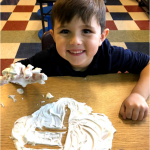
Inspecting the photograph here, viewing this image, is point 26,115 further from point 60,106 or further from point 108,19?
point 108,19

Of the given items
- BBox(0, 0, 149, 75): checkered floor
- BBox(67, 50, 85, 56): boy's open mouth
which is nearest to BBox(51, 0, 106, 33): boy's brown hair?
BBox(67, 50, 85, 56): boy's open mouth

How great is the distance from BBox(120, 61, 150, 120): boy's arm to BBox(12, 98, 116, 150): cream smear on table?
7cm

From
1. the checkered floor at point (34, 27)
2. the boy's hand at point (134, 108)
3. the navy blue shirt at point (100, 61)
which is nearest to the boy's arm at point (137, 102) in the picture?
the boy's hand at point (134, 108)

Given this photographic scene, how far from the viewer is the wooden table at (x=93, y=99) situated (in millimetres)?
438

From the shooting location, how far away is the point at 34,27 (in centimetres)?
227

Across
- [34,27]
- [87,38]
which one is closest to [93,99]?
[87,38]

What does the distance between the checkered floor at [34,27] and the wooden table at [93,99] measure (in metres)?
1.17

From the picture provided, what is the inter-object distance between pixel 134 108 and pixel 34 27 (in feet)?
6.79

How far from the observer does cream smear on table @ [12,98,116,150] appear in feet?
1.43

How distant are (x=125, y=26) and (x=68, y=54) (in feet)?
6.37

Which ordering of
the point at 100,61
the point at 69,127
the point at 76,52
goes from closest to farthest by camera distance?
the point at 69,127, the point at 76,52, the point at 100,61

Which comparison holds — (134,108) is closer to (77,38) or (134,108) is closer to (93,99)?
(93,99)

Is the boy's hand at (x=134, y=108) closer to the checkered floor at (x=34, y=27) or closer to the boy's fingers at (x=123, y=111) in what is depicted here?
the boy's fingers at (x=123, y=111)

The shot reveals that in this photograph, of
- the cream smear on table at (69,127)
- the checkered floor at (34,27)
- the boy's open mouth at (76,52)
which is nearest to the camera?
the cream smear on table at (69,127)
